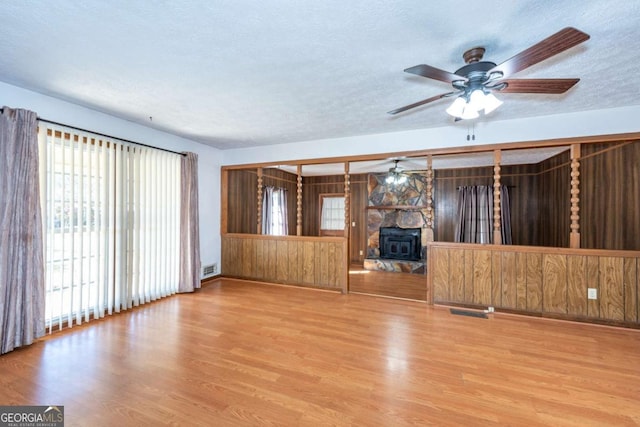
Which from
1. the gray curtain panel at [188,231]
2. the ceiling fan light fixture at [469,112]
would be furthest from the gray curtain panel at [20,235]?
the ceiling fan light fixture at [469,112]

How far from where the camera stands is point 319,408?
5.89ft

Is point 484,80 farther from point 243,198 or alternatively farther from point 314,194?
point 314,194

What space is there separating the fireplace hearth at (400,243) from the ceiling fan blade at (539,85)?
4703mm

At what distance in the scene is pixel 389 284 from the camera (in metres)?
5.13

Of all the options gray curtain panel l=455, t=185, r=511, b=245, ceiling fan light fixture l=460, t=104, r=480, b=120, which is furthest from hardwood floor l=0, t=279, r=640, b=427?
gray curtain panel l=455, t=185, r=511, b=245

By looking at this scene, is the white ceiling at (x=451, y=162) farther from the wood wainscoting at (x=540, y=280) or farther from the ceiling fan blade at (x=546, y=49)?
the ceiling fan blade at (x=546, y=49)

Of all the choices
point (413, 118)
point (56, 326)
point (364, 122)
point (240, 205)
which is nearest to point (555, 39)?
point (413, 118)

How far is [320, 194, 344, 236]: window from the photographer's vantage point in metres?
7.90

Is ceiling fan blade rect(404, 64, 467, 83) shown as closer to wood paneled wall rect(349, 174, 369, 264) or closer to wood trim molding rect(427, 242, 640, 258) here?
wood trim molding rect(427, 242, 640, 258)

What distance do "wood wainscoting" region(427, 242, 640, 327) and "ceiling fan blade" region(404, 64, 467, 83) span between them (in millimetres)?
2565

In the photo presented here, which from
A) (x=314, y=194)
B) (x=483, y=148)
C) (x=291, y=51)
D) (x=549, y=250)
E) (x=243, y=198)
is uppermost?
(x=291, y=51)

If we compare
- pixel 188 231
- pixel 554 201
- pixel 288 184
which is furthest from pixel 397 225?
pixel 188 231

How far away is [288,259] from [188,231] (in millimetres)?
1730

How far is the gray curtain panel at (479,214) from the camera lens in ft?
20.1
